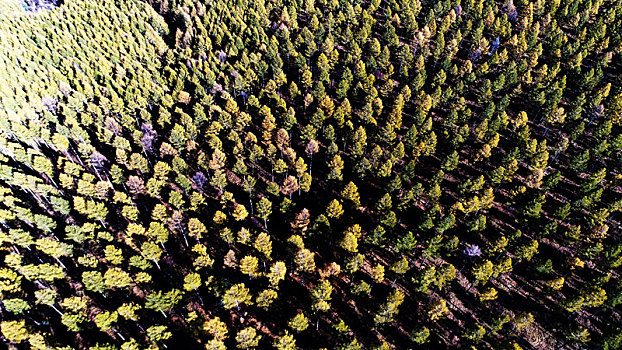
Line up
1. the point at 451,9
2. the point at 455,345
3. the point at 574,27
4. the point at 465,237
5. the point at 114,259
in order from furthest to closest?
the point at 451,9 → the point at 574,27 → the point at 465,237 → the point at 114,259 → the point at 455,345

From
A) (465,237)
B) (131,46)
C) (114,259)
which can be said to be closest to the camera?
(114,259)

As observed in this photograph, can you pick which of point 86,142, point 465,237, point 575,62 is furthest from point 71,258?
point 575,62

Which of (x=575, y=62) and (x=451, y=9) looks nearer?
(x=575, y=62)

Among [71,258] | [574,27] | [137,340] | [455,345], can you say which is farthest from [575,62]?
[71,258]

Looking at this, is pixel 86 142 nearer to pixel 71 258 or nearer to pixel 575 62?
pixel 71 258

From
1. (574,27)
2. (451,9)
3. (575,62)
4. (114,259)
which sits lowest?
(114,259)

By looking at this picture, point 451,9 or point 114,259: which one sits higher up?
point 451,9

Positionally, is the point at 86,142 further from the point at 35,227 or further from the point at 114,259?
the point at 114,259
